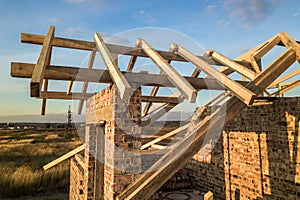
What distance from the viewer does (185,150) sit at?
10.2 feet

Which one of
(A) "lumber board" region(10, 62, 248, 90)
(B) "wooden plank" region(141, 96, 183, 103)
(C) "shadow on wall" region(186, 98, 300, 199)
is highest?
(A) "lumber board" region(10, 62, 248, 90)

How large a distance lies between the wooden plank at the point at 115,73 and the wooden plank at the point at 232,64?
92.5 inches

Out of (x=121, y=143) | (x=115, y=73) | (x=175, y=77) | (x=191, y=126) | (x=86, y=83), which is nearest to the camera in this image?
(x=115, y=73)

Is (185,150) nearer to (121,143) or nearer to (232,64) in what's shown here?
(121,143)

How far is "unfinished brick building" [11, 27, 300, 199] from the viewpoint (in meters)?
3.13

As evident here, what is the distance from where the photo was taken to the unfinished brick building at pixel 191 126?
3.13 meters

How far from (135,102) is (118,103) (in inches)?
11.8

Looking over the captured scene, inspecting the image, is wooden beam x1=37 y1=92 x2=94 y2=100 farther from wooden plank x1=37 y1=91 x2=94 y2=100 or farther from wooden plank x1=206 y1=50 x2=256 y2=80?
wooden plank x1=206 y1=50 x2=256 y2=80

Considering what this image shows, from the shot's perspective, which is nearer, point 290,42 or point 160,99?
point 290,42

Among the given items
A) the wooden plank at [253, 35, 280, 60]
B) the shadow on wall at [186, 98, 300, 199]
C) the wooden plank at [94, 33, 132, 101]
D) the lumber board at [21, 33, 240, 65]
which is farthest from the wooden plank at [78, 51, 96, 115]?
the shadow on wall at [186, 98, 300, 199]

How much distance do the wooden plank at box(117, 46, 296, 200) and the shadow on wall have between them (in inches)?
76.7

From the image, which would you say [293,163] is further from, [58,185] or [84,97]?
[58,185]

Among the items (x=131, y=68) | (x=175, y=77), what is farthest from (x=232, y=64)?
(x=131, y=68)

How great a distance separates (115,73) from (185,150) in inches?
58.9
